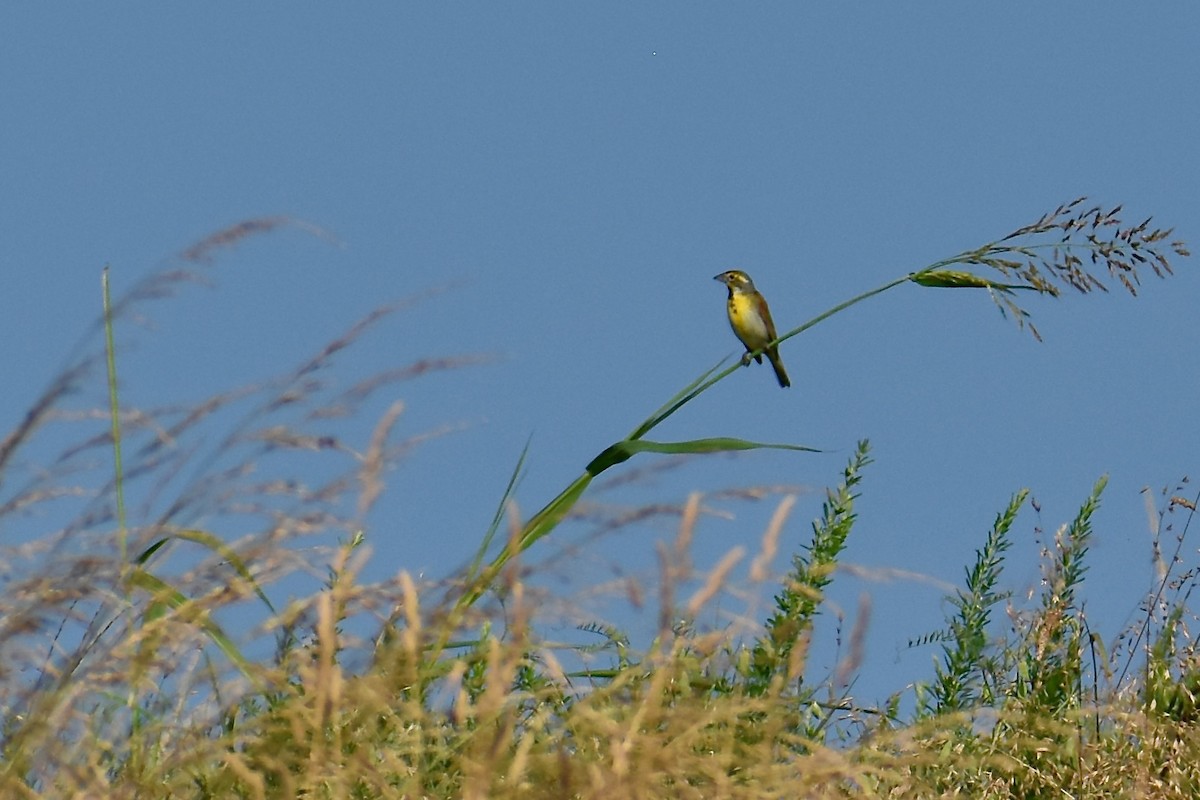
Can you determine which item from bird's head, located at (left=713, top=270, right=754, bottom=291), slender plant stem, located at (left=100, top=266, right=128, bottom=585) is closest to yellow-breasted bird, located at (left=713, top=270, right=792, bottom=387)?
bird's head, located at (left=713, top=270, right=754, bottom=291)

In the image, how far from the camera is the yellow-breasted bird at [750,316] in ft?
36.1

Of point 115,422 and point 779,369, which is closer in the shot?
point 115,422

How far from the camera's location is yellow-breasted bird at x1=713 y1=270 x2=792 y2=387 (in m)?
11.0

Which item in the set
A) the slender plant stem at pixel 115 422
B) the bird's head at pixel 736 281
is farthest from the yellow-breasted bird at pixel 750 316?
the slender plant stem at pixel 115 422

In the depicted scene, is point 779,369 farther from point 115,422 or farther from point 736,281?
point 115,422

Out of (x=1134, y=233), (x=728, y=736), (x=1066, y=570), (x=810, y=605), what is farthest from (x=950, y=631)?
(x=728, y=736)

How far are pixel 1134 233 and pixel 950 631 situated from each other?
1.23 metres

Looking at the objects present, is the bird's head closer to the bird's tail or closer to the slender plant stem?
the bird's tail

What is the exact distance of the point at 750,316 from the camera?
436 inches

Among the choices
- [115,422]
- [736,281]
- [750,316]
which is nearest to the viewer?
[115,422]

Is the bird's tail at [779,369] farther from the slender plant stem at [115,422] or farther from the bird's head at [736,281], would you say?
the slender plant stem at [115,422]

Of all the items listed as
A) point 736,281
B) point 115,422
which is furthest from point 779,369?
point 115,422

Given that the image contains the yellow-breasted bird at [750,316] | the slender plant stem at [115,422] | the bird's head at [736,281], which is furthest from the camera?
the bird's head at [736,281]

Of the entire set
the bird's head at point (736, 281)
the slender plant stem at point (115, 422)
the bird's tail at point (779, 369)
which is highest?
the bird's head at point (736, 281)
